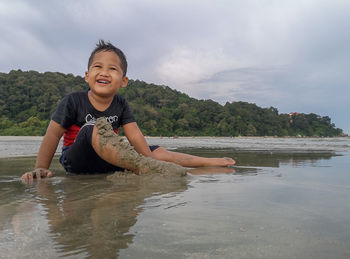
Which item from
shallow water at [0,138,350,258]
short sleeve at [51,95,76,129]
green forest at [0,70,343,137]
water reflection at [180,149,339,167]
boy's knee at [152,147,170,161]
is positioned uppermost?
green forest at [0,70,343,137]

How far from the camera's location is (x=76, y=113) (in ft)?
7.11

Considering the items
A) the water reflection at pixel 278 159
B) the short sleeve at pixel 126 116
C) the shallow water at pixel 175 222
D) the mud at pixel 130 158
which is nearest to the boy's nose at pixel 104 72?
the short sleeve at pixel 126 116

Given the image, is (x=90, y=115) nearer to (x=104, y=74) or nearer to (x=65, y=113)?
(x=65, y=113)

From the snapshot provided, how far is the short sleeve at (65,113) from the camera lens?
2.11 metres

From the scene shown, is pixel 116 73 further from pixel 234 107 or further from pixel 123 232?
pixel 234 107

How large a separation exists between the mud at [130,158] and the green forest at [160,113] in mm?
32192

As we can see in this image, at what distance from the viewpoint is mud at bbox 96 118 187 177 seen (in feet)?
5.96

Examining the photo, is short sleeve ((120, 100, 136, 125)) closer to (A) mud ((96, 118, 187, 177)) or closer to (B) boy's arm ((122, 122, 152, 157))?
(B) boy's arm ((122, 122, 152, 157))

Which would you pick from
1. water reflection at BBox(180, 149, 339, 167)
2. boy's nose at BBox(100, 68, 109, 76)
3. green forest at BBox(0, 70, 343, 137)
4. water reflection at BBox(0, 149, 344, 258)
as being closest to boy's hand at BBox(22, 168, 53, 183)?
water reflection at BBox(0, 149, 344, 258)

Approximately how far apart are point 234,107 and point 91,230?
6508 cm

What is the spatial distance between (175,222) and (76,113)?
5.15 ft

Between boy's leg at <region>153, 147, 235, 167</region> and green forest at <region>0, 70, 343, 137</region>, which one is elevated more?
green forest at <region>0, 70, 343, 137</region>

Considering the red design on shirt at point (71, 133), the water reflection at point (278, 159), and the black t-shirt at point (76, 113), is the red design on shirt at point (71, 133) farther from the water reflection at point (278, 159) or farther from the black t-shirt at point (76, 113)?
the water reflection at point (278, 159)

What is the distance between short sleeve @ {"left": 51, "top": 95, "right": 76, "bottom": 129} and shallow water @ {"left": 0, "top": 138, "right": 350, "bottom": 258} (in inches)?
26.3
